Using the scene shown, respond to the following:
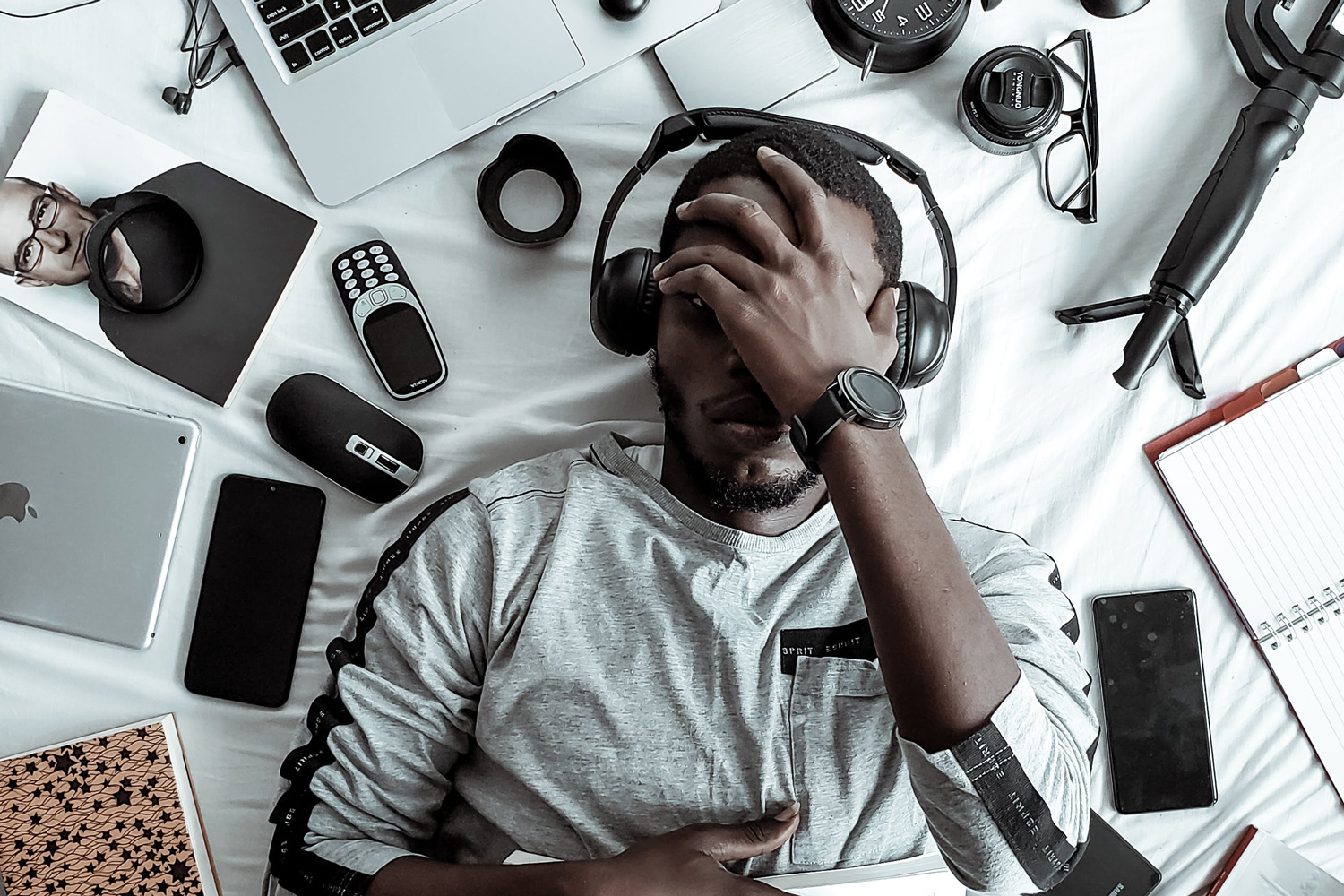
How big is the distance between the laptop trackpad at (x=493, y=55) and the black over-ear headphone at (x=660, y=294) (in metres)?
0.20

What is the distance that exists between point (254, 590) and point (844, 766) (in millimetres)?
681

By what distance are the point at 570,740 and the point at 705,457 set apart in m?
0.30

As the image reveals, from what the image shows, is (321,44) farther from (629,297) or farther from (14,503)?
(14,503)

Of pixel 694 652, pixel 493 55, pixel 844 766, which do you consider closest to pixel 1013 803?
pixel 844 766

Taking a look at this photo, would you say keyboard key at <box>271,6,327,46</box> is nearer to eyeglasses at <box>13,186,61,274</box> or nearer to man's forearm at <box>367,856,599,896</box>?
eyeglasses at <box>13,186,61,274</box>

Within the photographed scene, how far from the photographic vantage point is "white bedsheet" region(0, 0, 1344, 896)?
45.4 inches

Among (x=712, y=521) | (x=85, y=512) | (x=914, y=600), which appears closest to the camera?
(x=914, y=600)

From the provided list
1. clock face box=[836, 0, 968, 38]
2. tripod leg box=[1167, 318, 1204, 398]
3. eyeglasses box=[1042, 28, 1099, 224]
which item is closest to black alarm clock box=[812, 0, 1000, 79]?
clock face box=[836, 0, 968, 38]

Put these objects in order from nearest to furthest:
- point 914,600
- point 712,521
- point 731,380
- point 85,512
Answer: point 914,600, point 731,380, point 712,521, point 85,512

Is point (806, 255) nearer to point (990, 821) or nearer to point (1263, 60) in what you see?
point (990, 821)

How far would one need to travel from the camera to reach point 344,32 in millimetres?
1135

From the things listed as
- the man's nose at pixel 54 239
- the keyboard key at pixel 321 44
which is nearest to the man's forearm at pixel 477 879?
the man's nose at pixel 54 239

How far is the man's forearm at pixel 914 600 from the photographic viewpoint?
791 millimetres

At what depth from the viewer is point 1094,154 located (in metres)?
1.18
